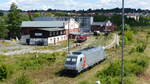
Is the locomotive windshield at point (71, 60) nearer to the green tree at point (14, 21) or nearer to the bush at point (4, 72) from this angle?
the bush at point (4, 72)

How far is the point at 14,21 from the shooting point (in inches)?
2756

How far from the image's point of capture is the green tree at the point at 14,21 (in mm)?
69438

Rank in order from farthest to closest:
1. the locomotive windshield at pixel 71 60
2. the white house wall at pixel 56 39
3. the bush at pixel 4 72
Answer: the white house wall at pixel 56 39, the locomotive windshield at pixel 71 60, the bush at pixel 4 72

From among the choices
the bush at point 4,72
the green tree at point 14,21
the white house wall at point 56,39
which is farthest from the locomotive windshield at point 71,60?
the green tree at point 14,21

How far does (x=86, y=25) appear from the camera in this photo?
304ft

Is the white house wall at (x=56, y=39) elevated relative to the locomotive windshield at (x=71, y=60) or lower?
lower

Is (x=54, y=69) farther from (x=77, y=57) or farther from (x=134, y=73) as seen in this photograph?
(x=134, y=73)

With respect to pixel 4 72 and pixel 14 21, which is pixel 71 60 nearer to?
pixel 4 72

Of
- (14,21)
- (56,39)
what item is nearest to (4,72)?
(56,39)

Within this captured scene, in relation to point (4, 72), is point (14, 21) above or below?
above

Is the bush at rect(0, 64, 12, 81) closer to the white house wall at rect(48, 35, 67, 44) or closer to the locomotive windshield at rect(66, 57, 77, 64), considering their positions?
the locomotive windshield at rect(66, 57, 77, 64)

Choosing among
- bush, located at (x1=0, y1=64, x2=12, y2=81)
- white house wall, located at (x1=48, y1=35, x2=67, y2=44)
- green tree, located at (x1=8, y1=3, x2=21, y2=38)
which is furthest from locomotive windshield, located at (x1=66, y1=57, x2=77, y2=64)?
green tree, located at (x1=8, y1=3, x2=21, y2=38)

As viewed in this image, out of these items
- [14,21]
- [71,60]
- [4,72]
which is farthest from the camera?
[14,21]

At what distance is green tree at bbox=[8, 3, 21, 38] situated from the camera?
69.4 metres
